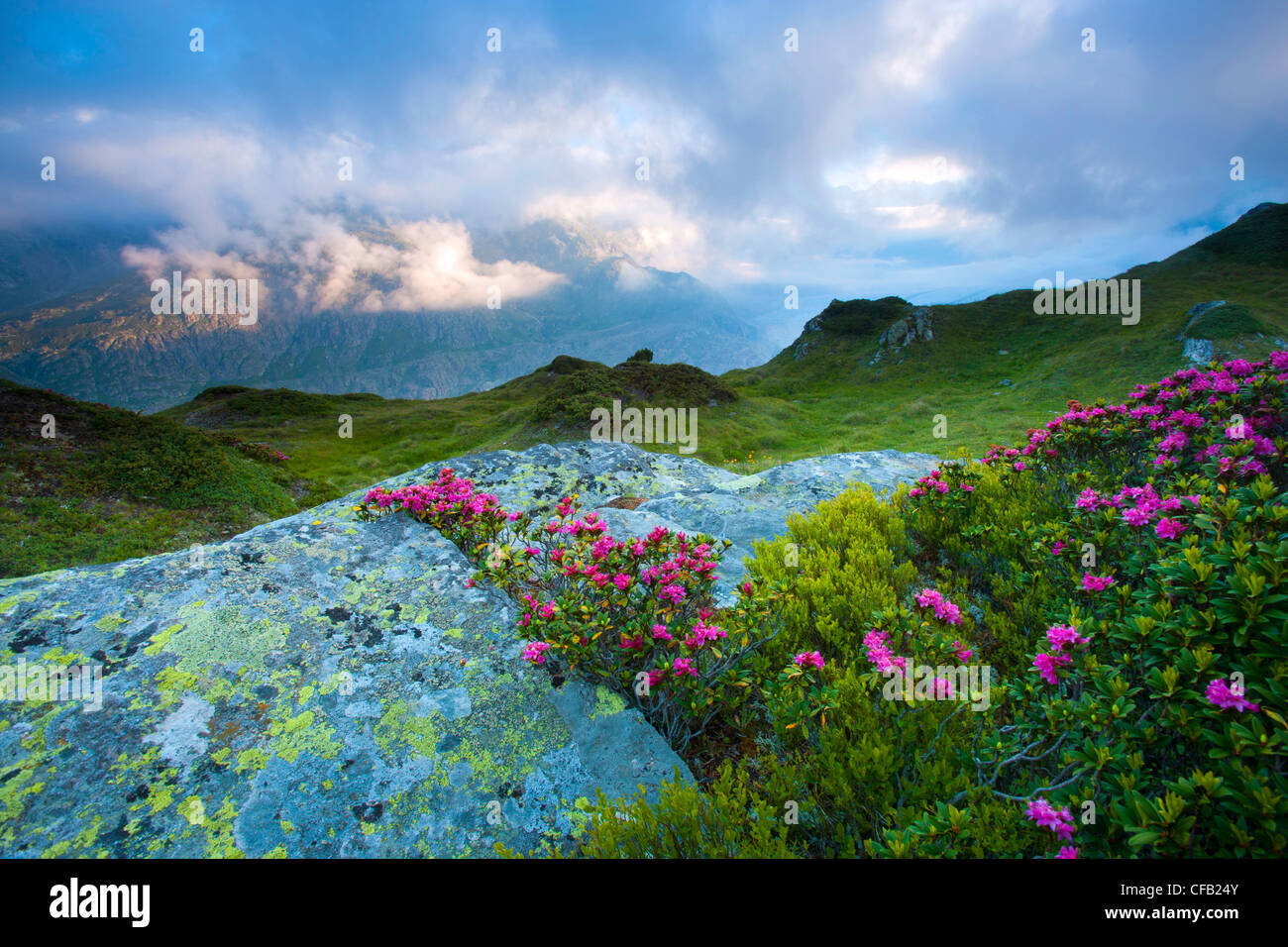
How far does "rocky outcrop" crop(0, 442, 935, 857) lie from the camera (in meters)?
2.75

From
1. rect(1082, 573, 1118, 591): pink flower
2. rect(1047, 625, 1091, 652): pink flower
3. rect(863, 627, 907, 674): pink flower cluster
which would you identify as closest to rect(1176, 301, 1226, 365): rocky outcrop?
rect(1082, 573, 1118, 591): pink flower

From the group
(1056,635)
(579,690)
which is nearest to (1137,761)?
(1056,635)

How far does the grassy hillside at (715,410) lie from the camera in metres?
11.3

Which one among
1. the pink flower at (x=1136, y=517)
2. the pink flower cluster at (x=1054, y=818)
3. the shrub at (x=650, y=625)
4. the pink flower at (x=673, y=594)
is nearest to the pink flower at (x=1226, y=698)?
the pink flower cluster at (x=1054, y=818)

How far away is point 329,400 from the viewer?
66.9 metres

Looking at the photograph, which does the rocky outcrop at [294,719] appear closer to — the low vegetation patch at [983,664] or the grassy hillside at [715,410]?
the low vegetation patch at [983,664]

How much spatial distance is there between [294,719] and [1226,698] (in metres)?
5.24

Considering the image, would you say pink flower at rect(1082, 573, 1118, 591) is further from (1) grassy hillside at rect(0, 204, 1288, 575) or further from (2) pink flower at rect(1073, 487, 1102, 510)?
(1) grassy hillside at rect(0, 204, 1288, 575)

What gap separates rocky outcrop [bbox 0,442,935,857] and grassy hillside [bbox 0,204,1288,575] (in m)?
8.31

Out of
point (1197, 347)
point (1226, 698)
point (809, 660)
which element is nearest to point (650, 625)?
point (809, 660)

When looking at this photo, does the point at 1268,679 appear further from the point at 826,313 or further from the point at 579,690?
the point at 826,313

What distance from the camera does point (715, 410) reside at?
30688mm

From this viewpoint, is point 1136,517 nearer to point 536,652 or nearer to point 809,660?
point 809,660

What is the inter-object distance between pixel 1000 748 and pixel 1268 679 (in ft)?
3.74
